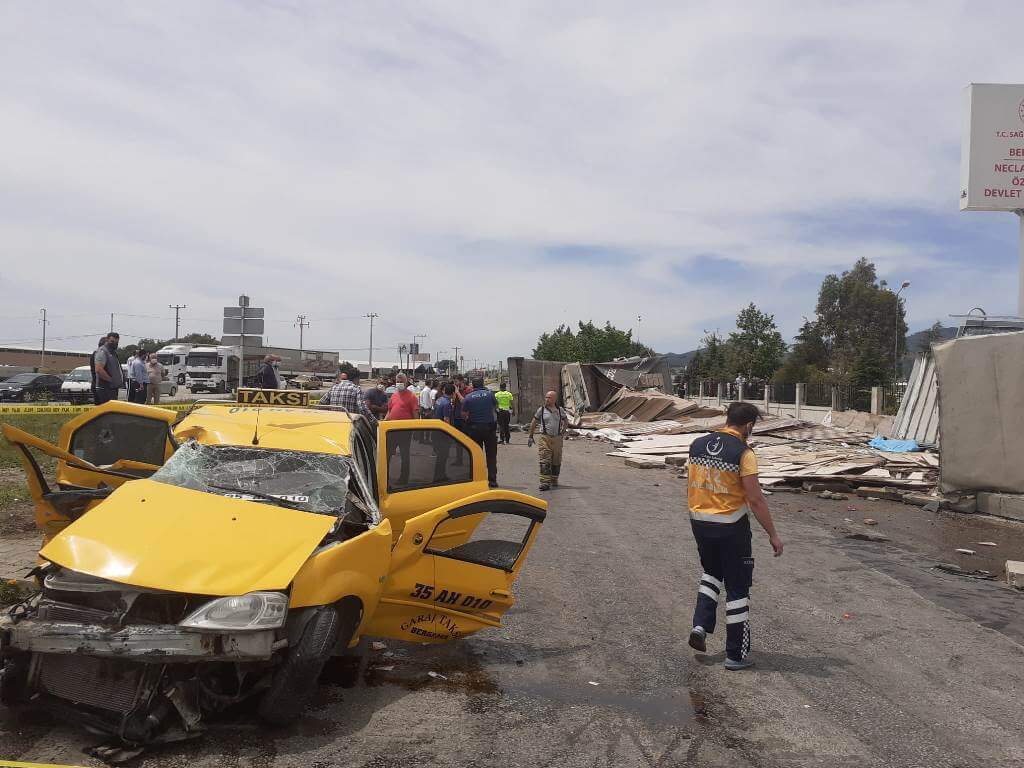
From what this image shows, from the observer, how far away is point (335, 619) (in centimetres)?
423

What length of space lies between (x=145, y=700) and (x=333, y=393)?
760 centimetres

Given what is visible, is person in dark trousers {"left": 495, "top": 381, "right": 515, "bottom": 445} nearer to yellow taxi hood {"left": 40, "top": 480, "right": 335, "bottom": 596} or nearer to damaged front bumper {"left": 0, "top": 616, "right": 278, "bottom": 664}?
yellow taxi hood {"left": 40, "top": 480, "right": 335, "bottom": 596}

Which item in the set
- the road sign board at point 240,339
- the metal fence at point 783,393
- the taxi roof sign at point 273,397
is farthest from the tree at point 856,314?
the taxi roof sign at point 273,397

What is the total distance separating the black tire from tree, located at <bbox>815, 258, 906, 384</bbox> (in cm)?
6890

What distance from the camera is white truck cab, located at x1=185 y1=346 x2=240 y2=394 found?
159ft

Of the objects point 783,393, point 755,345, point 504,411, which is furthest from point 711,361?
point 504,411

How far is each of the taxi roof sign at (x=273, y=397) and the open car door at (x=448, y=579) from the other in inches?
97.4

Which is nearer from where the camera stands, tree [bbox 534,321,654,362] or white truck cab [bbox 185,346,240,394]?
white truck cab [bbox 185,346,240,394]

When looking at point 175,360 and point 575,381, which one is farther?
point 175,360

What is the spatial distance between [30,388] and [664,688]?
39.4 metres

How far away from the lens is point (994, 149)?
2314 centimetres

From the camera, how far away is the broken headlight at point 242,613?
3803 millimetres

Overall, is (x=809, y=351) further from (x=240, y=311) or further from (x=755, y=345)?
(x=240, y=311)

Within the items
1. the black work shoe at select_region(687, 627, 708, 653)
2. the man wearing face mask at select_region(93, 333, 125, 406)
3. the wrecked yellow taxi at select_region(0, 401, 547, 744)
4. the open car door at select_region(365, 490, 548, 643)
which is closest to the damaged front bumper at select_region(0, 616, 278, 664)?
the wrecked yellow taxi at select_region(0, 401, 547, 744)
